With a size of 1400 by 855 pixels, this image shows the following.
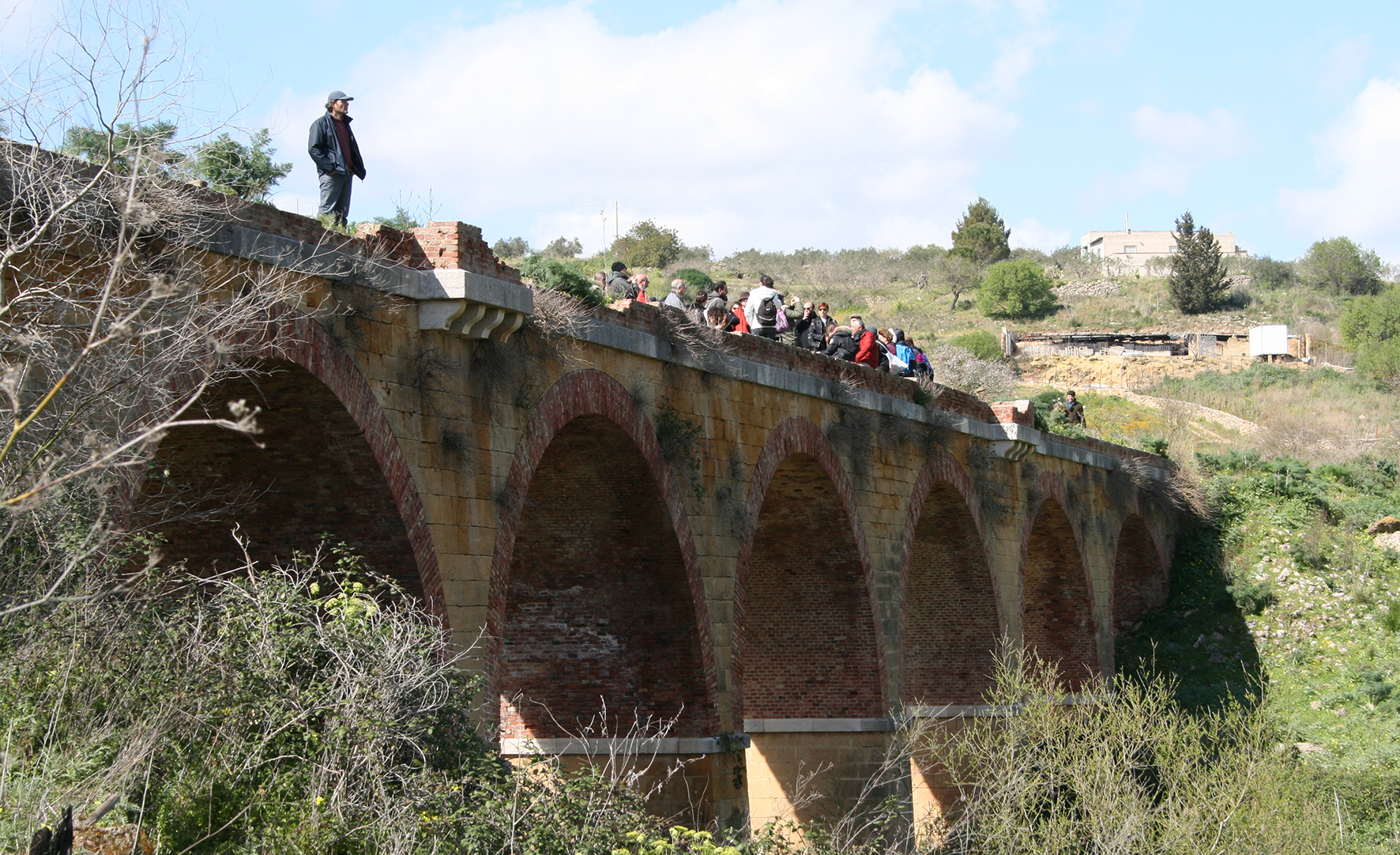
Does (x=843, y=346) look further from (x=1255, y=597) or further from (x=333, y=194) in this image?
(x=1255, y=597)

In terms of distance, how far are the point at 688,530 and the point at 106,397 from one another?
6198 millimetres

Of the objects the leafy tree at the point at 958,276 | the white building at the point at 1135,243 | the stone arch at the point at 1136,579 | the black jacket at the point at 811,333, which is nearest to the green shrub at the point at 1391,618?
the stone arch at the point at 1136,579

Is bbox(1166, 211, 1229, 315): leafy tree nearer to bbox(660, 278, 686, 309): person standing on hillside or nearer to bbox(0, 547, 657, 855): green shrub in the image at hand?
bbox(660, 278, 686, 309): person standing on hillside

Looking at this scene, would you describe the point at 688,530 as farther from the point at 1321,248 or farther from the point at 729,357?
the point at 1321,248

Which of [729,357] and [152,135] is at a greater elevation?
[152,135]

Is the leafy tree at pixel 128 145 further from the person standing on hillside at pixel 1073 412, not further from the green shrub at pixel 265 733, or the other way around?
the person standing on hillside at pixel 1073 412

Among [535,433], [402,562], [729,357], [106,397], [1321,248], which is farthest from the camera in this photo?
[1321,248]

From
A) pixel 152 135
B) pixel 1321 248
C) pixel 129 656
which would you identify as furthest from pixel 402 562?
pixel 1321 248

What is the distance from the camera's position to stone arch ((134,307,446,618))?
838 centimetres

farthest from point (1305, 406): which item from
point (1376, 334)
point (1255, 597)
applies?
point (1255, 597)

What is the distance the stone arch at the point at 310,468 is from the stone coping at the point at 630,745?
10.5 ft

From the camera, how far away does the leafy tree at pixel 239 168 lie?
8.21 m

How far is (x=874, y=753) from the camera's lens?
1491 centimetres

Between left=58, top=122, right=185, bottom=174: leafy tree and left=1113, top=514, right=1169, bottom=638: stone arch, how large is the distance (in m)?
20.8
